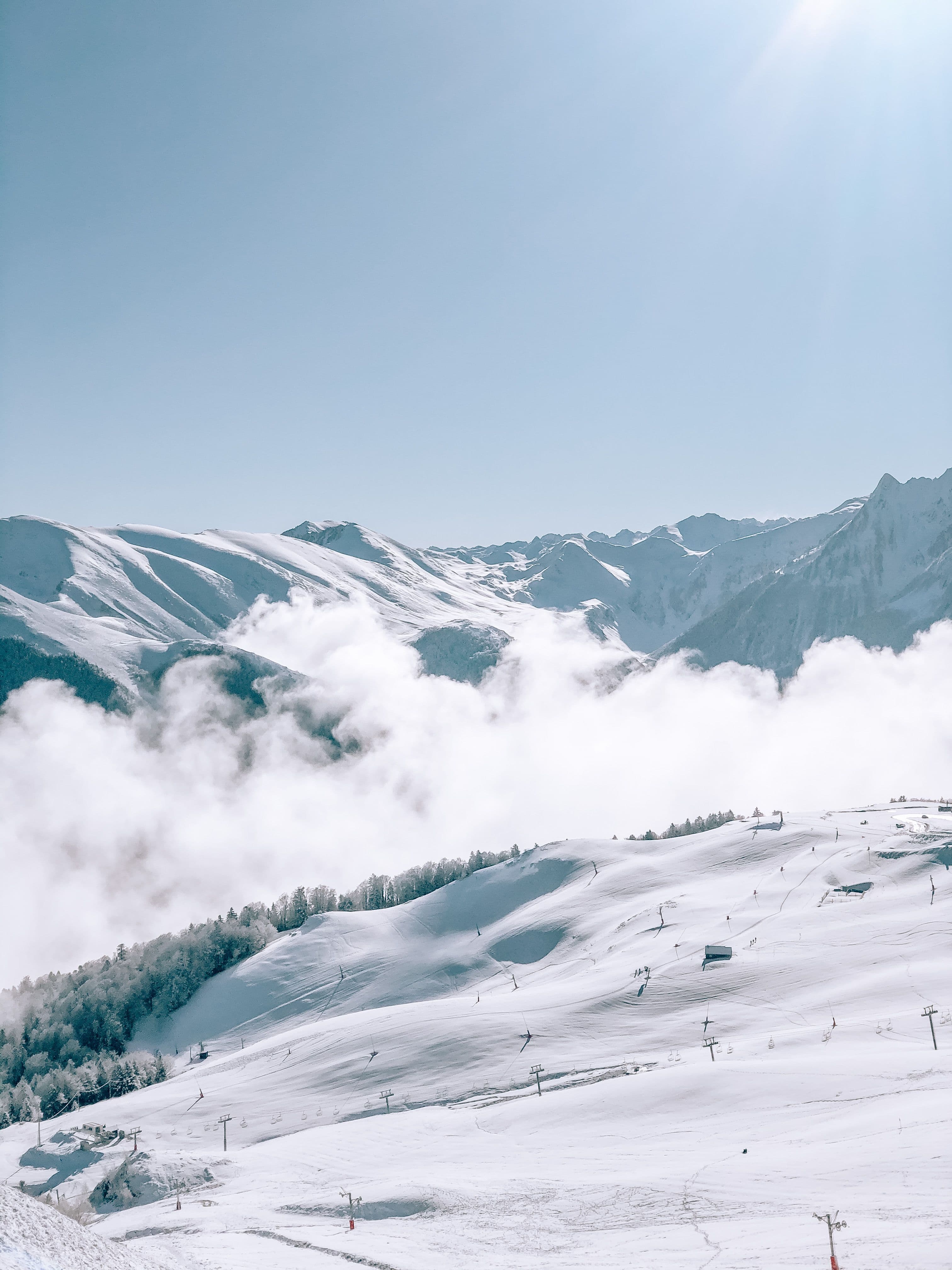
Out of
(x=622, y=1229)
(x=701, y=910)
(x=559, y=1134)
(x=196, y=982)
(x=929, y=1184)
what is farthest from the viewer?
(x=196, y=982)

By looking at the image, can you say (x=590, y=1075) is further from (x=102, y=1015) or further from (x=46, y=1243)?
(x=102, y=1015)

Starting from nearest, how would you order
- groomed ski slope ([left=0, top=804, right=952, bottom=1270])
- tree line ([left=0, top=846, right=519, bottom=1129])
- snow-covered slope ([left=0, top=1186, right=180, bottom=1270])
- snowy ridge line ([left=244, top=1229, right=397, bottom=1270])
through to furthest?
1. snow-covered slope ([left=0, top=1186, right=180, bottom=1270])
2. snowy ridge line ([left=244, top=1229, right=397, bottom=1270])
3. groomed ski slope ([left=0, top=804, right=952, bottom=1270])
4. tree line ([left=0, top=846, right=519, bottom=1129])

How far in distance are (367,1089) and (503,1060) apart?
16766 mm

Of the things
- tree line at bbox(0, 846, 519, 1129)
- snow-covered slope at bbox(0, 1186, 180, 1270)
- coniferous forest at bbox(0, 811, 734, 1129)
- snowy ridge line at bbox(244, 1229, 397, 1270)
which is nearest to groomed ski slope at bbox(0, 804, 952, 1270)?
snowy ridge line at bbox(244, 1229, 397, 1270)

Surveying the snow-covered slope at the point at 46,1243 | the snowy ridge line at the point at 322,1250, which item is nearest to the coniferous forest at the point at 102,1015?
the snowy ridge line at the point at 322,1250

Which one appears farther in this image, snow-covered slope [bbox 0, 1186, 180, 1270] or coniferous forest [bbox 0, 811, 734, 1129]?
coniferous forest [bbox 0, 811, 734, 1129]

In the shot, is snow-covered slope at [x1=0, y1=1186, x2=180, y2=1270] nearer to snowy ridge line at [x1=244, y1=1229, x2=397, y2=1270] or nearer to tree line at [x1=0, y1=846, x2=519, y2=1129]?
snowy ridge line at [x1=244, y1=1229, x2=397, y2=1270]

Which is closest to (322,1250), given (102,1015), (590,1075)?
(590,1075)

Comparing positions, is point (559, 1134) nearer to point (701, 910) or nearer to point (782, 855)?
point (701, 910)

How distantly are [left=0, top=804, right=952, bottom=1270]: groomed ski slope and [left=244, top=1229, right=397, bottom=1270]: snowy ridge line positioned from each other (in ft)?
0.53

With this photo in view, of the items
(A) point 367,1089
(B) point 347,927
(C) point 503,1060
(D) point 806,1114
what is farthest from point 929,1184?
(B) point 347,927

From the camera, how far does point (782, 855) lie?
14688cm

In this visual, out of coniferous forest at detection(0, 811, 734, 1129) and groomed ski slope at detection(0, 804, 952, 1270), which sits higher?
groomed ski slope at detection(0, 804, 952, 1270)

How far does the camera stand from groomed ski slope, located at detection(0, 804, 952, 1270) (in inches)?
1394
